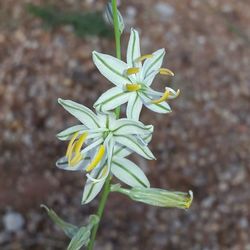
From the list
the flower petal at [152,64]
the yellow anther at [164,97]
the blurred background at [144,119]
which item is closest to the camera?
the yellow anther at [164,97]

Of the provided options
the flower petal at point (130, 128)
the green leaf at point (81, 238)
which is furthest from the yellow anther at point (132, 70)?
the green leaf at point (81, 238)

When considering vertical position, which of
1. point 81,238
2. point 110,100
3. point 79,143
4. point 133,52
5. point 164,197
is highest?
point 133,52

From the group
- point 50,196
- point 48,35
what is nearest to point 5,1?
point 48,35

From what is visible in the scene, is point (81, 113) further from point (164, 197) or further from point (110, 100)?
point (164, 197)

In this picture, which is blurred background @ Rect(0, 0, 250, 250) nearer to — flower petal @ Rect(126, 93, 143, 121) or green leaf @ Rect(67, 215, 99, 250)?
green leaf @ Rect(67, 215, 99, 250)

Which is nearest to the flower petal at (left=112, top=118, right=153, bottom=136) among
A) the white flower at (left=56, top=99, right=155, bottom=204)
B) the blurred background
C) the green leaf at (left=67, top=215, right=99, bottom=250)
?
the white flower at (left=56, top=99, right=155, bottom=204)

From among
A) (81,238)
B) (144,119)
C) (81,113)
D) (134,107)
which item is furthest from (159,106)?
(144,119)

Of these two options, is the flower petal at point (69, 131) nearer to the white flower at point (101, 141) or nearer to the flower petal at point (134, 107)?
the white flower at point (101, 141)
